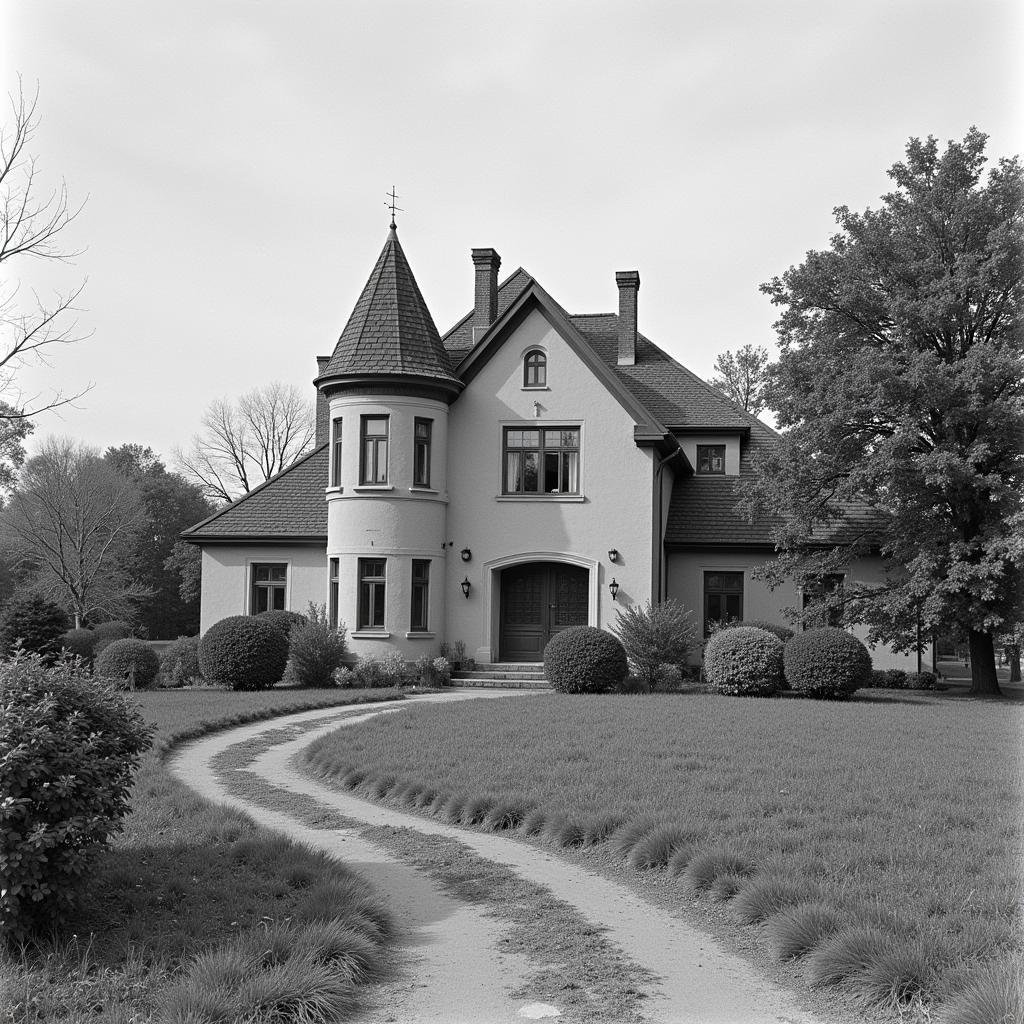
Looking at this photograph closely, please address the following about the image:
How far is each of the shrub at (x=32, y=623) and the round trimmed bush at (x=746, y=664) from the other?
15533 millimetres

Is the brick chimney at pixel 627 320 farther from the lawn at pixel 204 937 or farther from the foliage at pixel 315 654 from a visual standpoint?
the lawn at pixel 204 937

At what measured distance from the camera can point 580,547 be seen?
23.7 metres

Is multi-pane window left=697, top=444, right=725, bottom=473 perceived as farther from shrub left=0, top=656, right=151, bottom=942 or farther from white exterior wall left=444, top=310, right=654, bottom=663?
shrub left=0, top=656, right=151, bottom=942

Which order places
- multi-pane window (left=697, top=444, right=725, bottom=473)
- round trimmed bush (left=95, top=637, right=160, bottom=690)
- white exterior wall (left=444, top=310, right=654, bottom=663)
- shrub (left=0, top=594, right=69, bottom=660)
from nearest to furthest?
1. round trimmed bush (left=95, top=637, right=160, bottom=690)
2. white exterior wall (left=444, top=310, right=654, bottom=663)
3. shrub (left=0, top=594, right=69, bottom=660)
4. multi-pane window (left=697, top=444, right=725, bottom=473)

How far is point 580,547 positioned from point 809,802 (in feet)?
49.9

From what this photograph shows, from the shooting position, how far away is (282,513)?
86.0 ft

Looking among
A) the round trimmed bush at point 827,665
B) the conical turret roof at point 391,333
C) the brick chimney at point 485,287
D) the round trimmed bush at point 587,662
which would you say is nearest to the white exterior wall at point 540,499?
the conical turret roof at point 391,333

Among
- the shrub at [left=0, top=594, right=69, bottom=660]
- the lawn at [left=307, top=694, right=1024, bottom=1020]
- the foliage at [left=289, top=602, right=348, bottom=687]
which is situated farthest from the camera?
the shrub at [left=0, top=594, right=69, bottom=660]

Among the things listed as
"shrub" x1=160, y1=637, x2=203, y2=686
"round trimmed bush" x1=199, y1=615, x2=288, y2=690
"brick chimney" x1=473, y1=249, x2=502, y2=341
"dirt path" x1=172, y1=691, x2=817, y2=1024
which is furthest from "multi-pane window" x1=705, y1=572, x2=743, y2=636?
"dirt path" x1=172, y1=691, x2=817, y2=1024

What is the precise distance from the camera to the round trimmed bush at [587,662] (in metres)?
19.5

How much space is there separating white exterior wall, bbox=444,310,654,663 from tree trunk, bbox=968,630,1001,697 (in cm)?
725

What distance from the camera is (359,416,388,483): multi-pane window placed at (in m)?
23.5

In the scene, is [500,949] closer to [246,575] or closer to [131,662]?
[131,662]

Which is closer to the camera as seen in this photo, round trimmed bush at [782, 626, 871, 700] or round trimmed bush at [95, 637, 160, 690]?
round trimmed bush at [782, 626, 871, 700]
